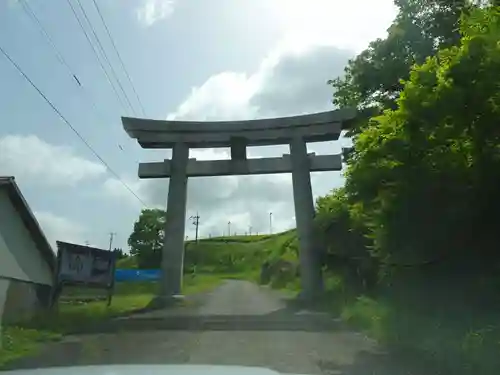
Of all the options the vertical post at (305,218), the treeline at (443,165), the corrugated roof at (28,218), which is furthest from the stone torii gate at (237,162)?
the treeline at (443,165)

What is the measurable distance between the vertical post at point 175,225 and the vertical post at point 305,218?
431 cm

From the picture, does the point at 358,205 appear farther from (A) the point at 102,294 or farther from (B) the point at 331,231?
(A) the point at 102,294

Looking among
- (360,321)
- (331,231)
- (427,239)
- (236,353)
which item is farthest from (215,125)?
(427,239)

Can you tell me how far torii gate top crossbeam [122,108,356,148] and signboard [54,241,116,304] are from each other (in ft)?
15.6

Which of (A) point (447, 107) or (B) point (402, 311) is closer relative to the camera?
(A) point (447, 107)

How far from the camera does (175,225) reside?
77.1ft

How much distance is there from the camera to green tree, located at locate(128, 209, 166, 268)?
7246 cm

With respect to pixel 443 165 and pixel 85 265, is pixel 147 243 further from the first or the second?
pixel 443 165

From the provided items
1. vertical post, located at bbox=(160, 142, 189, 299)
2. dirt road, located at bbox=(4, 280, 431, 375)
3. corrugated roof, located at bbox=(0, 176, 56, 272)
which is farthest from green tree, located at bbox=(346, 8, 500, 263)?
vertical post, located at bbox=(160, 142, 189, 299)

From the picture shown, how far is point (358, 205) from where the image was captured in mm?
12977

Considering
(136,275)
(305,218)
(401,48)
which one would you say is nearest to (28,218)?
(305,218)

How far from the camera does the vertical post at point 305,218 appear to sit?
76.4 feet

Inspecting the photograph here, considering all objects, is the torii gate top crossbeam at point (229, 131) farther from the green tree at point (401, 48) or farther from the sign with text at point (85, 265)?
the sign with text at point (85, 265)

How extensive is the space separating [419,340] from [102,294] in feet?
53.2
